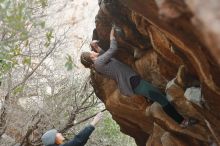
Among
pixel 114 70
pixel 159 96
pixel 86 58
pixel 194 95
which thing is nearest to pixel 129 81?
pixel 114 70

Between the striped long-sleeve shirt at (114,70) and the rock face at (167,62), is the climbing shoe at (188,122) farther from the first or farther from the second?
the striped long-sleeve shirt at (114,70)

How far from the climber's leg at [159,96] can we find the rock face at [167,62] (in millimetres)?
147

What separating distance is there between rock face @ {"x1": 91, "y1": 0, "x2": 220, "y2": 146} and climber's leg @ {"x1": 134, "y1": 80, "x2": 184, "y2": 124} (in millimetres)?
147

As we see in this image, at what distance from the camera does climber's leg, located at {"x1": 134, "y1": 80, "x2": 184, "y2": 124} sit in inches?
317

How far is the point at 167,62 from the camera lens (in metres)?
7.45

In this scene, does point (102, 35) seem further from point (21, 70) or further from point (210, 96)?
point (21, 70)

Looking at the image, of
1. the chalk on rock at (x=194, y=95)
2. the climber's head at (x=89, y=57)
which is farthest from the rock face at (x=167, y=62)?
the climber's head at (x=89, y=57)

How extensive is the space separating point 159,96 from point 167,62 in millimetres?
949

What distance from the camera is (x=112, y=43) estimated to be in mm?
8523

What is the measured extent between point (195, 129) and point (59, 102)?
27.2 ft

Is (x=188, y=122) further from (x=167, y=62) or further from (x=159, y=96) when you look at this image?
(x=167, y=62)

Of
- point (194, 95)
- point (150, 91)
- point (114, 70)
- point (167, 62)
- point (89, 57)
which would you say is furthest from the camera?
point (89, 57)

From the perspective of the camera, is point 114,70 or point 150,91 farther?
point 114,70

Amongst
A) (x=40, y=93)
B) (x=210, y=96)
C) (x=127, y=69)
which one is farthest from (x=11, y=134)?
(x=210, y=96)
